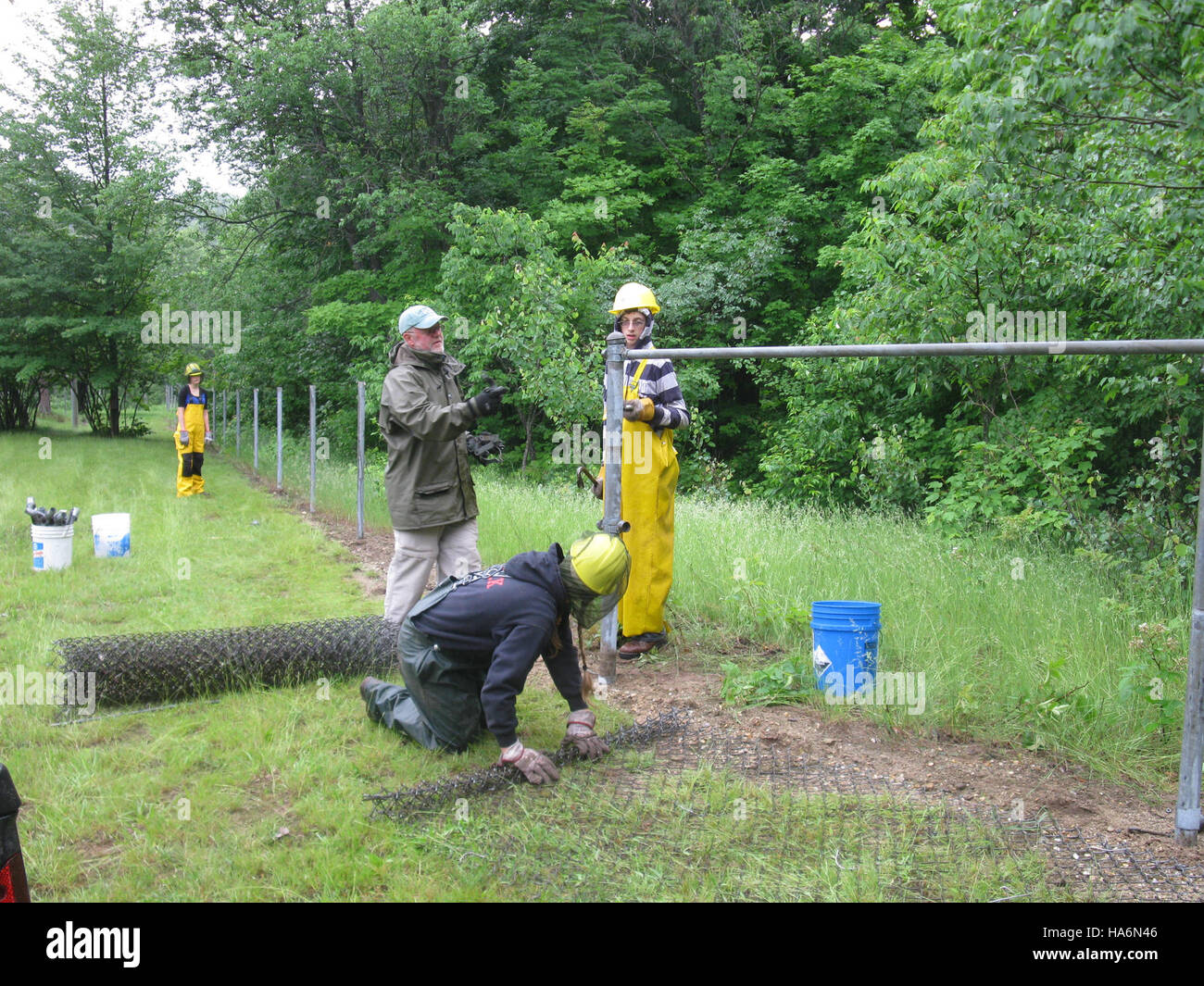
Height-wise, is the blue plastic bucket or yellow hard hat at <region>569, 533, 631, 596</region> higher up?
yellow hard hat at <region>569, 533, 631, 596</region>

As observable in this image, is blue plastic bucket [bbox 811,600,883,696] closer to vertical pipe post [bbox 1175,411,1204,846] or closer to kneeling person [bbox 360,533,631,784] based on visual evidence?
kneeling person [bbox 360,533,631,784]

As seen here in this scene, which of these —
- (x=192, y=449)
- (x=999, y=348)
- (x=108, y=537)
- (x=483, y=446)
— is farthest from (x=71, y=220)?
(x=999, y=348)

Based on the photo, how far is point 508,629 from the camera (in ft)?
12.3

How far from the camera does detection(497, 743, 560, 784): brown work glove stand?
3762 mm

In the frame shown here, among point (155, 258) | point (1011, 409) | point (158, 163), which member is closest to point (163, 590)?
point (1011, 409)

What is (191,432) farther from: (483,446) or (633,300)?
(633,300)

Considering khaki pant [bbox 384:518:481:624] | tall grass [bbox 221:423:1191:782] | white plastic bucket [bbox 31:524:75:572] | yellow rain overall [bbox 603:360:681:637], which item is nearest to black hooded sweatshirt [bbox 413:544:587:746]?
khaki pant [bbox 384:518:481:624]

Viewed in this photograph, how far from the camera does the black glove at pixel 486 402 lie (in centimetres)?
472

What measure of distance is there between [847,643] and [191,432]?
1117 cm

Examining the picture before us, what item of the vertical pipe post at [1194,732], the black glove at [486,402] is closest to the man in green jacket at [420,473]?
the black glove at [486,402]

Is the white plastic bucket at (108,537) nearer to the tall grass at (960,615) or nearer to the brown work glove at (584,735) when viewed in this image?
the tall grass at (960,615)

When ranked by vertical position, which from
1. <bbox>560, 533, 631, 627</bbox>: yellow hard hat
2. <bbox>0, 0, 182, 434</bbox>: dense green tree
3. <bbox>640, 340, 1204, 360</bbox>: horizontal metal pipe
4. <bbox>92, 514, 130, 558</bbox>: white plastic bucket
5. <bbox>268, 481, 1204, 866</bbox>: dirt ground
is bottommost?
<bbox>268, 481, 1204, 866</bbox>: dirt ground

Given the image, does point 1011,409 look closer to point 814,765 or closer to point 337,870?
point 814,765

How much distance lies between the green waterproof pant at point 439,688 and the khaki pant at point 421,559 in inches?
41.7
